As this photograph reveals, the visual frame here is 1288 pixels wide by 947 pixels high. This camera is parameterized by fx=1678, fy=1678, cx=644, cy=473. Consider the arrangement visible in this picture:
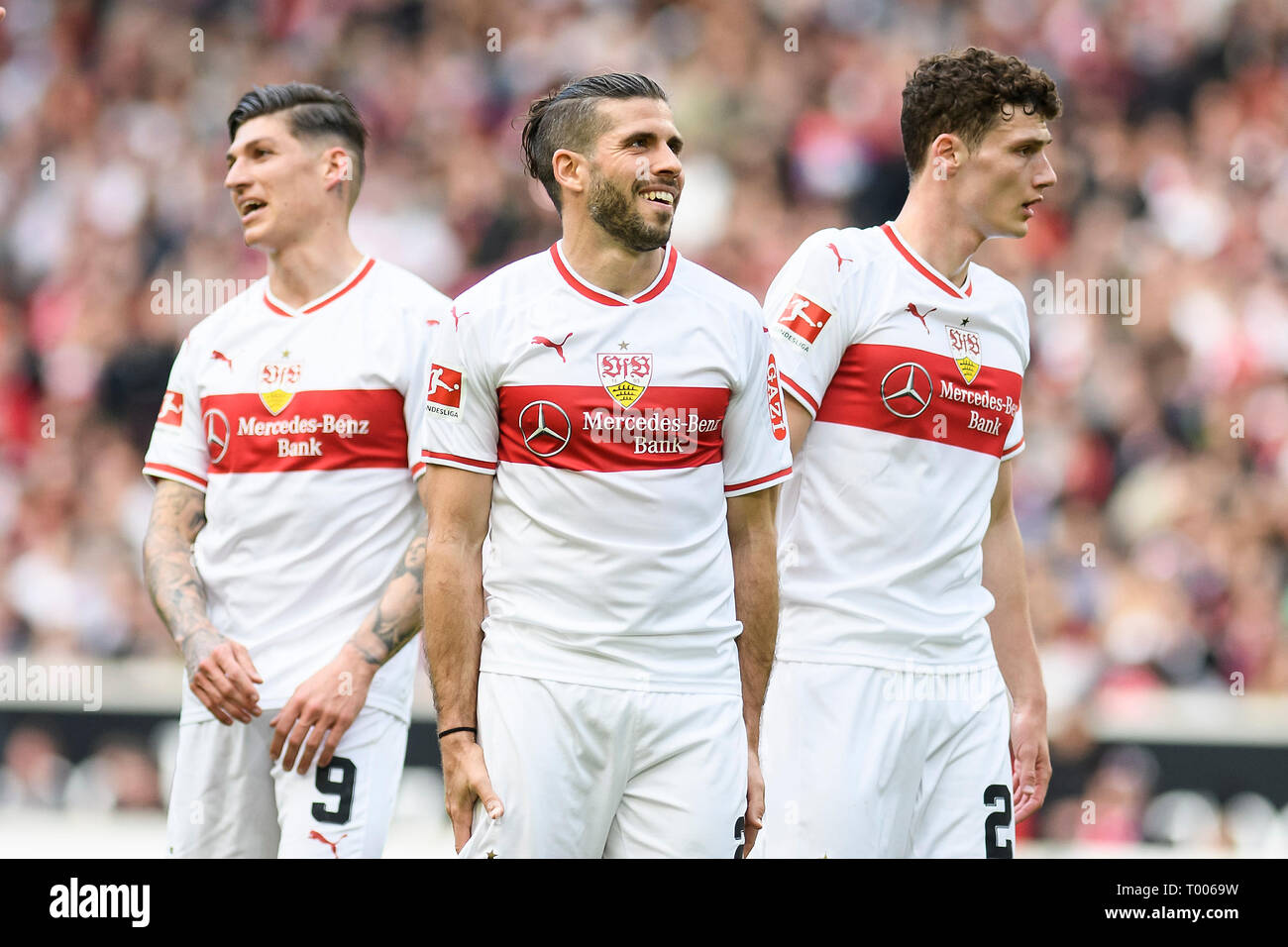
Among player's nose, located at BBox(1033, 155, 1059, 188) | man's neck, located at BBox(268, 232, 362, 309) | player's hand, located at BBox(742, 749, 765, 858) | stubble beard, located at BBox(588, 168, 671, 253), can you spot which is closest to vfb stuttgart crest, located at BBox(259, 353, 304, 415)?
man's neck, located at BBox(268, 232, 362, 309)

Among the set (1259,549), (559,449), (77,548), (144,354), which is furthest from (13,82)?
(559,449)

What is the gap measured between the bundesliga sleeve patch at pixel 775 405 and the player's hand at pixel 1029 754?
130 cm

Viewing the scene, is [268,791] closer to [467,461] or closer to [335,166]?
[467,461]

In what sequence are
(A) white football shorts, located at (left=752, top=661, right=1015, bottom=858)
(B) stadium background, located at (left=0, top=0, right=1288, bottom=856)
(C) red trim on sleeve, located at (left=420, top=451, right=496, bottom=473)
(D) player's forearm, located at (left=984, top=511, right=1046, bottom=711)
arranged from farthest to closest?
(B) stadium background, located at (left=0, top=0, right=1288, bottom=856)
(D) player's forearm, located at (left=984, top=511, right=1046, bottom=711)
(A) white football shorts, located at (left=752, top=661, right=1015, bottom=858)
(C) red trim on sleeve, located at (left=420, top=451, right=496, bottom=473)

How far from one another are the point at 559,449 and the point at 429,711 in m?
4.53

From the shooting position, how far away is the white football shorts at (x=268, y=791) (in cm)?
443

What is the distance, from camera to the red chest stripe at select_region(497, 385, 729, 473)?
146 inches

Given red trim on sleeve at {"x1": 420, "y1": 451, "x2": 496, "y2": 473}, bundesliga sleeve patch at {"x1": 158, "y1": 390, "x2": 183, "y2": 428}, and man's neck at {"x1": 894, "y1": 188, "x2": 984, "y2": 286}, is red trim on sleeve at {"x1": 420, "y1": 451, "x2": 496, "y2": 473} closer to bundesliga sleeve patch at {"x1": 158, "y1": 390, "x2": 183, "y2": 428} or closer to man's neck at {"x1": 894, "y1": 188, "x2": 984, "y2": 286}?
bundesliga sleeve patch at {"x1": 158, "y1": 390, "x2": 183, "y2": 428}

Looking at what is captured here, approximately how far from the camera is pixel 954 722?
14.3 ft

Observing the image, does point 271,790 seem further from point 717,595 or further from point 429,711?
point 429,711

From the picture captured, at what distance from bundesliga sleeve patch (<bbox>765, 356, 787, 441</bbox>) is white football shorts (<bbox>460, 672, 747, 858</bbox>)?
67cm

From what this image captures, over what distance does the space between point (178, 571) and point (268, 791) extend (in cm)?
65

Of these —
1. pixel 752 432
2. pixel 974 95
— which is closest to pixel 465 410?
pixel 752 432

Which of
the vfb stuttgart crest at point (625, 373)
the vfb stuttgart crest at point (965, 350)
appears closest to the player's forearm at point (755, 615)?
the vfb stuttgart crest at point (625, 373)
